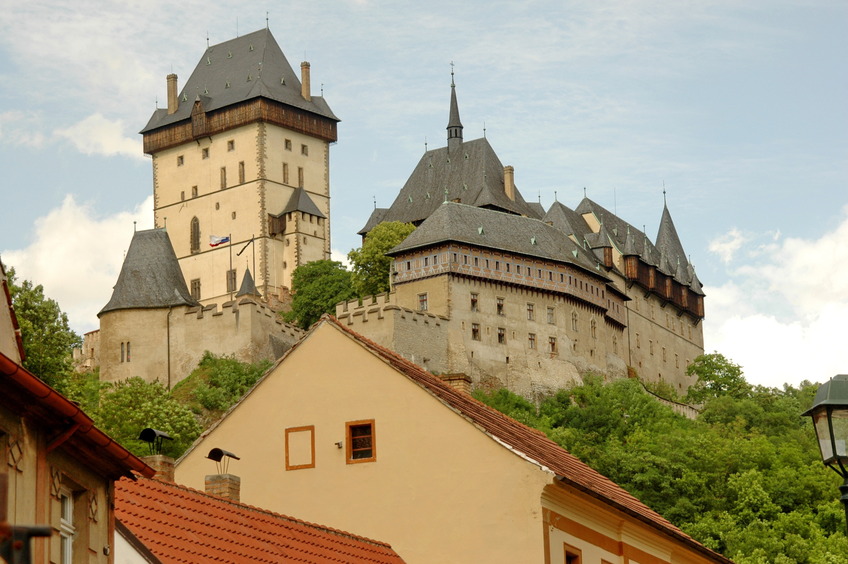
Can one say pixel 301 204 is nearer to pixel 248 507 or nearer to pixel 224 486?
pixel 224 486

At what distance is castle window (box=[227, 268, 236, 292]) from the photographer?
9606cm

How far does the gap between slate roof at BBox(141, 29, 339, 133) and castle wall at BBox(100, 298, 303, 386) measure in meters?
23.7

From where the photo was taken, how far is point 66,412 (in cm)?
1130

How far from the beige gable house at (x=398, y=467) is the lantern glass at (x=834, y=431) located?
8.96 m

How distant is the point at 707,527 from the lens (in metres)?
61.1

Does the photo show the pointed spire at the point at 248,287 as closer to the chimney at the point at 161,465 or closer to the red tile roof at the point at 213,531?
the chimney at the point at 161,465

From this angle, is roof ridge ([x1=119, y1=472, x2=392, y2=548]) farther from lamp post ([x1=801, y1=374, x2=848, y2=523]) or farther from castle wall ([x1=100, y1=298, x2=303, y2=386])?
castle wall ([x1=100, y1=298, x2=303, y2=386])

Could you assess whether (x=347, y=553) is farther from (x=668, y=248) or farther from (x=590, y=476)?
(x=668, y=248)

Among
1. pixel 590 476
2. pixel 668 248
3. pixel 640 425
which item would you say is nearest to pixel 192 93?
pixel 668 248

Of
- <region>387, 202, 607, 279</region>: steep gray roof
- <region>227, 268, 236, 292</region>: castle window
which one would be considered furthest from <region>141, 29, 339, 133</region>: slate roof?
<region>387, 202, 607, 279</region>: steep gray roof

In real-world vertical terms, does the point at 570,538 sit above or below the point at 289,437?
below

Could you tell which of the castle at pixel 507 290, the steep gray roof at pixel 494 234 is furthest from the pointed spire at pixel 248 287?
the steep gray roof at pixel 494 234

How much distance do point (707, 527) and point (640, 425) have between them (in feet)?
49.4

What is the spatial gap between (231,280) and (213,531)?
7970 centimetres
